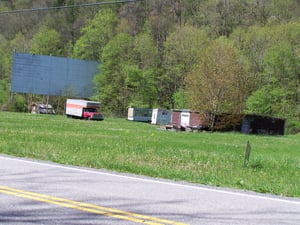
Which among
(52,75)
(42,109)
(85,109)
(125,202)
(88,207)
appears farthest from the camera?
(42,109)

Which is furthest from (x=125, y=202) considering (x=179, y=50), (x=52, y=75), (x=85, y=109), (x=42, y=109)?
(x=42, y=109)

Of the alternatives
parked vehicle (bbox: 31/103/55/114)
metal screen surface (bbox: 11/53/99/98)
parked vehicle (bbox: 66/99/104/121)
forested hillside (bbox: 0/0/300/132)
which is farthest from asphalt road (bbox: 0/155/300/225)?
parked vehicle (bbox: 31/103/55/114)

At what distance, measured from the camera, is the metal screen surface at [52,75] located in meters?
83.9

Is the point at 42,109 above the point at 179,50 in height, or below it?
below

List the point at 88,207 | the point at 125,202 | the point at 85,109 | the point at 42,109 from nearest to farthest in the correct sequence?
the point at 88,207 → the point at 125,202 → the point at 85,109 → the point at 42,109

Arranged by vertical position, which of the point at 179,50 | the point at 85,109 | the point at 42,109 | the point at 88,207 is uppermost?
the point at 179,50

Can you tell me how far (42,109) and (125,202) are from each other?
271 feet

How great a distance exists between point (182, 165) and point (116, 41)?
7705 centimetres

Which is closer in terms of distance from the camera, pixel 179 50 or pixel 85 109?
pixel 85 109

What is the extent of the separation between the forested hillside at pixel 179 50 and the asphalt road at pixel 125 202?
47.7m

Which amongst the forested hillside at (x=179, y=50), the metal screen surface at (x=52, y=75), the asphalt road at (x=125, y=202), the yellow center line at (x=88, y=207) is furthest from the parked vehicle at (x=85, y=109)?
the yellow center line at (x=88, y=207)

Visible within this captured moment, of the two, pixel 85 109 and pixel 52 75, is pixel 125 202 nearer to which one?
pixel 85 109

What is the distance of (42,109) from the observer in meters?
88.4

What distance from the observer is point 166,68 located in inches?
3438
